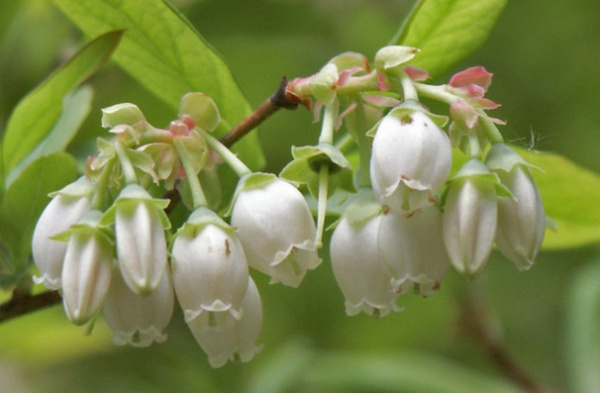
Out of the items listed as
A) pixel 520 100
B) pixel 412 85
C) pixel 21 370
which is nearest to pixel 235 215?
pixel 412 85

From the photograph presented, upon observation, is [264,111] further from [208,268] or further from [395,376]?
[395,376]

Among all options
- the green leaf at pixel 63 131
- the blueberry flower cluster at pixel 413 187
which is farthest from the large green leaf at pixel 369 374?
the blueberry flower cluster at pixel 413 187

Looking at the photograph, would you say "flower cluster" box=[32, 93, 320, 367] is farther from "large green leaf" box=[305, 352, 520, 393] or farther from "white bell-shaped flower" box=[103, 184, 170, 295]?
"large green leaf" box=[305, 352, 520, 393]

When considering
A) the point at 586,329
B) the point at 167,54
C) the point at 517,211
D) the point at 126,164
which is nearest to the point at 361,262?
the point at 517,211

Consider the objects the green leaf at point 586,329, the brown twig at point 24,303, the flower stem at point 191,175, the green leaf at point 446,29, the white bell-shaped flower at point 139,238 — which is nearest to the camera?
the white bell-shaped flower at point 139,238

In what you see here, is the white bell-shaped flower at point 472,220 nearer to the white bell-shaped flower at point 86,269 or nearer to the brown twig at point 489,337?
the white bell-shaped flower at point 86,269

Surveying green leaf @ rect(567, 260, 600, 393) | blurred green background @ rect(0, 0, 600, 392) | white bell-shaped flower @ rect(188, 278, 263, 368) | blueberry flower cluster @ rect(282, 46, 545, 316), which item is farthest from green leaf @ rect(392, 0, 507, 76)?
green leaf @ rect(567, 260, 600, 393)
